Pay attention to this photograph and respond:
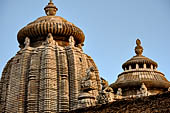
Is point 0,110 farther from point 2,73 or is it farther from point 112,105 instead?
point 112,105

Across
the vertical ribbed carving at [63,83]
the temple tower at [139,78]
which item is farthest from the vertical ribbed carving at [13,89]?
the temple tower at [139,78]

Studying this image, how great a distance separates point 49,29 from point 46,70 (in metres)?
7.10

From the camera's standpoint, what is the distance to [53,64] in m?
48.8

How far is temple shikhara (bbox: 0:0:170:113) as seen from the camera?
153 feet

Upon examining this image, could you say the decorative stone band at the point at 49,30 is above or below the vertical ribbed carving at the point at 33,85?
above

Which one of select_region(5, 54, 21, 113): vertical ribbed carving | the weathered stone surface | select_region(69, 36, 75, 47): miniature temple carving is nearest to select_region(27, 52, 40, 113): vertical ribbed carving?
select_region(5, 54, 21, 113): vertical ribbed carving

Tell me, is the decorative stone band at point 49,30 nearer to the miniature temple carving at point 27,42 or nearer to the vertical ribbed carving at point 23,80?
the miniature temple carving at point 27,42

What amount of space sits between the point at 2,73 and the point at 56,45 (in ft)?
27.0

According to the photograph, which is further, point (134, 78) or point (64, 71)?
point (134, 78)

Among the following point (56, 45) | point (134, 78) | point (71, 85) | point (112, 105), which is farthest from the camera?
point (134, 78)

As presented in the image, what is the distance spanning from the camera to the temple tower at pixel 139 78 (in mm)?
53406

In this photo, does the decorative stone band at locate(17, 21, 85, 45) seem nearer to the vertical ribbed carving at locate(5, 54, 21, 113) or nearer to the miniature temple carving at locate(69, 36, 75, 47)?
the miniature temple carving at locate(69, 36, 75, 47)

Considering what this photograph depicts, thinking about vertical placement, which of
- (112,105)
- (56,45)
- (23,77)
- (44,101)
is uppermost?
(56,45)

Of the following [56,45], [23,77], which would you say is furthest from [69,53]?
[23,77]
